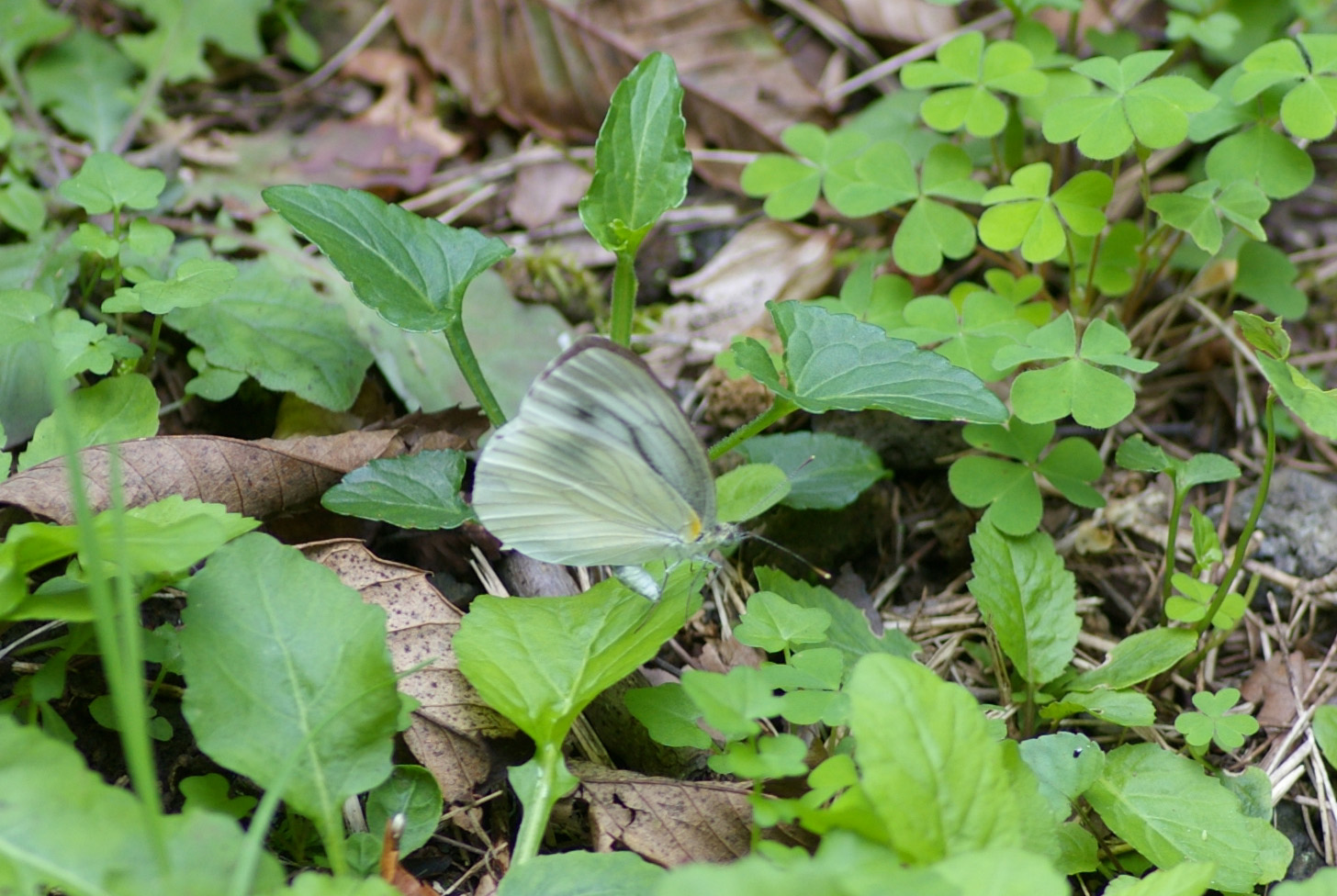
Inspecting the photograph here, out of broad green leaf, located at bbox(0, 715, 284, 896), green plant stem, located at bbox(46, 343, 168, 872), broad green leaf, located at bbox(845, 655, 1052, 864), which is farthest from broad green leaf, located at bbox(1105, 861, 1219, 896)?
green plant stem, located at bbox(46, 343, 168, 872)

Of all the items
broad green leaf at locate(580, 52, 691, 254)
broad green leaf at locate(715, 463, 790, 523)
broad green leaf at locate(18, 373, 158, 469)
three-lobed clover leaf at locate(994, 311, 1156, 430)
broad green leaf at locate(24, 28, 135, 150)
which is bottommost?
broad green leaf at locate(715, 463, 790, 523)

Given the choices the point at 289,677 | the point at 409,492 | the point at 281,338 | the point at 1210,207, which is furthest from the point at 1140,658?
the point at 281,338

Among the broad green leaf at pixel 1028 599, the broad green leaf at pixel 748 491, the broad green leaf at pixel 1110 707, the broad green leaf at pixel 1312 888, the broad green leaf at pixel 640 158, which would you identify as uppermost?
the broad green leaf at pixel 640 158

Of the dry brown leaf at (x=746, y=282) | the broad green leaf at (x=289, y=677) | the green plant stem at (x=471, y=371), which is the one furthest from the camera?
the dry brown leaf at (x=746, y=282)

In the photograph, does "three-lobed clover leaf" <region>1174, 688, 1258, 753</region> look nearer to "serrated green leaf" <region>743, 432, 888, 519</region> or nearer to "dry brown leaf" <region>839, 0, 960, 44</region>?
"serrated green leaf" <region>743, 432, 888, 519</region>

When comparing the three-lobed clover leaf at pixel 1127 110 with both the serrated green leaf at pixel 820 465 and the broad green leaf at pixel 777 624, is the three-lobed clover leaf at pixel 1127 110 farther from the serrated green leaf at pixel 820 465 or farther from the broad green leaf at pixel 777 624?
the broad green leaf at pixel 777 624

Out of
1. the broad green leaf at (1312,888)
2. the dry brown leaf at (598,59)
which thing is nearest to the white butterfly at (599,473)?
the broad green leaf at (1312,888)

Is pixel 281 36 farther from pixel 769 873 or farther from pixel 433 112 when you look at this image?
pixel 769 873
